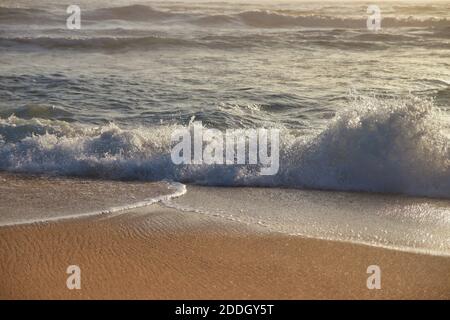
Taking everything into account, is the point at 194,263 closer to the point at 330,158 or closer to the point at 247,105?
the point at 330,158

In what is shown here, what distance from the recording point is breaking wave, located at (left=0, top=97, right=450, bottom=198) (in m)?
8.08

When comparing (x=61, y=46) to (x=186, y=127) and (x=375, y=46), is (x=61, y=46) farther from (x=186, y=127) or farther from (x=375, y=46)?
(x=186, y=127)

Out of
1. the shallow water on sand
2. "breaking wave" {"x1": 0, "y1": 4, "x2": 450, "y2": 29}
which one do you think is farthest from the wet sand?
"breaking wave" {"x1": 0, "y1": 4, "x2": 450, "y2": 29}

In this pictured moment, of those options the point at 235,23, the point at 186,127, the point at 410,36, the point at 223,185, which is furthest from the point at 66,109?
the point at 235,23

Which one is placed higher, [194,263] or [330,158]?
[330,158]

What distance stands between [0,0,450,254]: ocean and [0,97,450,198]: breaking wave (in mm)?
18

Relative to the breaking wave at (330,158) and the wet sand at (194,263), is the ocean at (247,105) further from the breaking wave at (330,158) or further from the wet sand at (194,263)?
the wet sand at (194,263)

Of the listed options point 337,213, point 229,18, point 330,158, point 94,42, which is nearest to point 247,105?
point 330,158

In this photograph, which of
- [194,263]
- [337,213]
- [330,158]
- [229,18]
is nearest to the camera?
[194,263]

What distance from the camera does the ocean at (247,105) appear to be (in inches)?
320

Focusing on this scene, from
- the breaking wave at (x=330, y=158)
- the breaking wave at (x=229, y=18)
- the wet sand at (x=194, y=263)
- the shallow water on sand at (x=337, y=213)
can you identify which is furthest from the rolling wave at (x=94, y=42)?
the wet sand at (x=194, y=263)

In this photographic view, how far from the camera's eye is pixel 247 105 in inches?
478

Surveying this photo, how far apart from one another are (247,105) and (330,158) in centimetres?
390

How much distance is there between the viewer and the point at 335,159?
8477mm
